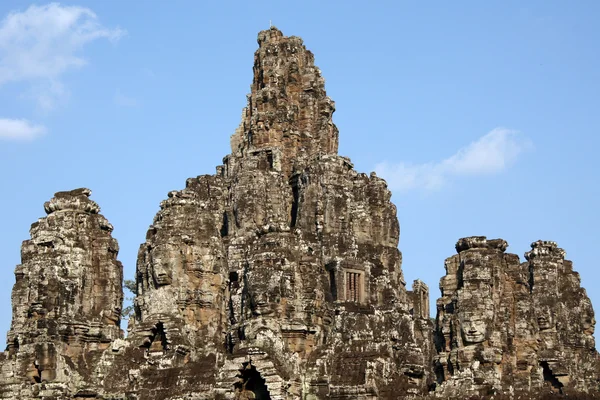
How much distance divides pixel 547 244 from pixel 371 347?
1785cm

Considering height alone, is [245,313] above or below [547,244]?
below

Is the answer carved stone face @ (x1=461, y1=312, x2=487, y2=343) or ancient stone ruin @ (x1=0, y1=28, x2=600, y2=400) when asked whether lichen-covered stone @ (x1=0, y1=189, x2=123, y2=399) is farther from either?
carved stone face @ (x1=461, y1=312, x2=487, y2=343)

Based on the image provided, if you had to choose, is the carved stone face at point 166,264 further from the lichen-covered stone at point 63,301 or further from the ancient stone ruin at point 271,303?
the lichen-covered stone at point 63,301

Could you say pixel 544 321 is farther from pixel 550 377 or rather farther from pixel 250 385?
pixel 250 385

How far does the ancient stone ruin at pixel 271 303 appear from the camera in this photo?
51062mm

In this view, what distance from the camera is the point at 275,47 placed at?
69500 mm

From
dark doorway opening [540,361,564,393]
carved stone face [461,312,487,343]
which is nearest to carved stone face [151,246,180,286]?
carved stone face [461,312,487,343]

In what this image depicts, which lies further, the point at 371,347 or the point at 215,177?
the point at 215,177

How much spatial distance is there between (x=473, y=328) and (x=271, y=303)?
33.2ft

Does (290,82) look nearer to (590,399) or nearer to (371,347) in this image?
(371,347)

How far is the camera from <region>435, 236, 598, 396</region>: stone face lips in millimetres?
55844

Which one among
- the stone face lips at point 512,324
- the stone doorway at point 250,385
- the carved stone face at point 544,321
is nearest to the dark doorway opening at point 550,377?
the stone face lips at point 512,324

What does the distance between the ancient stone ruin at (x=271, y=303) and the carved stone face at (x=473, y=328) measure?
0.20 feet

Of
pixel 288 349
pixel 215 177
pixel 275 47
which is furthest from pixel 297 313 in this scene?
pixel 275 47
